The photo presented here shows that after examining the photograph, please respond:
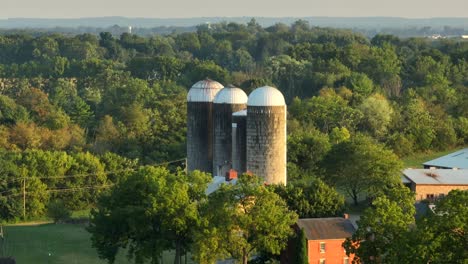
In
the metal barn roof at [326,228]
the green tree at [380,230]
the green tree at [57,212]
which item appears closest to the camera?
the green tree at [380,230]

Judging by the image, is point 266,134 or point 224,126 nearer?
point 266,134

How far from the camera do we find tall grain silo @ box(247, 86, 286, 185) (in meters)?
44.3

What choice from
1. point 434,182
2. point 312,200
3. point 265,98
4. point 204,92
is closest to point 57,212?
point 204,92

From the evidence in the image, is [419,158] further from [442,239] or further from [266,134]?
[442,239]

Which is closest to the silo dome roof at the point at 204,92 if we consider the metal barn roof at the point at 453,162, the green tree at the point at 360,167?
the green tree at the point at 360,167

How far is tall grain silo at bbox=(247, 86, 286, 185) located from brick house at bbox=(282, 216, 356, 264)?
6570mm

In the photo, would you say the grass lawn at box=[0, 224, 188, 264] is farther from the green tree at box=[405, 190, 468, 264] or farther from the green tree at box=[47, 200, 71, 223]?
the green tree at box=[405, 190, 468, 264]

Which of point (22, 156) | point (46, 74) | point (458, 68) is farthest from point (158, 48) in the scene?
point (22, 156)

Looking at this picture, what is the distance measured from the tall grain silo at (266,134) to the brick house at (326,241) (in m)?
6.57

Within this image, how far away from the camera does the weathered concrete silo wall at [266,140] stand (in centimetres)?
4428

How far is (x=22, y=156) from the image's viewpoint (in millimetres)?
57688

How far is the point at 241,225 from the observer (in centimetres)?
3556

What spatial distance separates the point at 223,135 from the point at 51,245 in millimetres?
Result: 9759

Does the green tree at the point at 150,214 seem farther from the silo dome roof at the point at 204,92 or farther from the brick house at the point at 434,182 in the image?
the brick house at the point at 434,182
